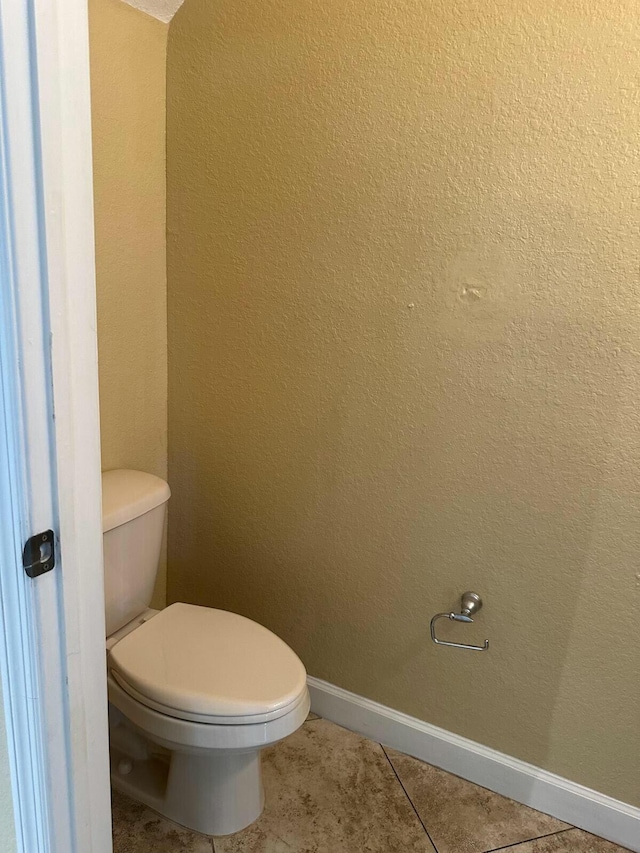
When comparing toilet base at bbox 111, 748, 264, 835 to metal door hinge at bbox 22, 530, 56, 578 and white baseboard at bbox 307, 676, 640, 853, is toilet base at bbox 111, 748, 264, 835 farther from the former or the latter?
metal door hinge at bbox 22, 530, 56, 578

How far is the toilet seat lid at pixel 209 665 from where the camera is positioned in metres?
1.30

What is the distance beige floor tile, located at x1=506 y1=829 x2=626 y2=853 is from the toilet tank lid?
3.96ft

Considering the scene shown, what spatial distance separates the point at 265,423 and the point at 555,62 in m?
1.09

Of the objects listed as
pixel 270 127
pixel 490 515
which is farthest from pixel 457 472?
pixel 270 127

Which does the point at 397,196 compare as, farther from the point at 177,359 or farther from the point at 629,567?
the point at 629,567

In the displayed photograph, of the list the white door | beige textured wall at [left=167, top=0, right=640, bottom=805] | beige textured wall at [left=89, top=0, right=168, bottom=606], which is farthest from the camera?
beige textured wall at [left=89, top=0, right=168, bottom=606]

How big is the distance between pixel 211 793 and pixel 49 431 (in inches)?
46.8

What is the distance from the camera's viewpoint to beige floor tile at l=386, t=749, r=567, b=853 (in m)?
1.49

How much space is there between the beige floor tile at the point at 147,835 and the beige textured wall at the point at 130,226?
0.88 metres

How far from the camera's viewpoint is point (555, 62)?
1.24 m

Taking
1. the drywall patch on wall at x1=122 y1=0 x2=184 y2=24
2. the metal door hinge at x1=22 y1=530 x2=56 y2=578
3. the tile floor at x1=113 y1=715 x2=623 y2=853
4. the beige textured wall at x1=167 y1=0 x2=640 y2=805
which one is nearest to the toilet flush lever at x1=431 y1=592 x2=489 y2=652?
the beige textured wall at x1=167 y1=0 x2=640 y2=805

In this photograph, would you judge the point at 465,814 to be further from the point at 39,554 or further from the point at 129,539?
the point at 39,554

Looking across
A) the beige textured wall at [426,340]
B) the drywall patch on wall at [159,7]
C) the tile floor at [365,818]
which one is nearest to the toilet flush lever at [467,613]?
the beige textured wall at [426,340]

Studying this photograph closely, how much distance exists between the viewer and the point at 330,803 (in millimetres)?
1571
